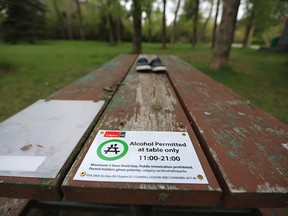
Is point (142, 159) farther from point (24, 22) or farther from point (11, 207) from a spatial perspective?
point (24, 22)

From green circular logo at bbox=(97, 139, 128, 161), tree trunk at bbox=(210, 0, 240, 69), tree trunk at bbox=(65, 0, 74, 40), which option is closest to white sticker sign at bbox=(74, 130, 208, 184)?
green circular logo at bbox=(97, 139, 128, 161)

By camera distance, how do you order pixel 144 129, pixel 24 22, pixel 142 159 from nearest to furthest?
pixel 142 159 → pixel 144 129 → pixel 24 22

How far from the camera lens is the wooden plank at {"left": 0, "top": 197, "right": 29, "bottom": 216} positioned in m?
0.87

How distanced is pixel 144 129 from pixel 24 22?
20.8m

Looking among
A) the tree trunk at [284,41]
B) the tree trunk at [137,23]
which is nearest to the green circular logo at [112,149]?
the tree trunk at [137,23]

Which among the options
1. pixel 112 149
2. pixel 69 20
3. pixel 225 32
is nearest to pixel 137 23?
pixel 225 32

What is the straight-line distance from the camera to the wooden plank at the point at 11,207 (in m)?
0.87

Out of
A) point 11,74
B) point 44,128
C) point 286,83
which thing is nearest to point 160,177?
point 44,128

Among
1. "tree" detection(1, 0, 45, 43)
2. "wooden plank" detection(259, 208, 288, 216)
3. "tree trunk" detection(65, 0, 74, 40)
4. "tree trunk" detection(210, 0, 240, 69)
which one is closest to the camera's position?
"wooden plank" detection(259, 208, 288, 216)

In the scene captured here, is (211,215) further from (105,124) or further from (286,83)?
(286,83)

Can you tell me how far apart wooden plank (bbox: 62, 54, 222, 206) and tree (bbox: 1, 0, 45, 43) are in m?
19.1

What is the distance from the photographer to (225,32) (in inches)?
170

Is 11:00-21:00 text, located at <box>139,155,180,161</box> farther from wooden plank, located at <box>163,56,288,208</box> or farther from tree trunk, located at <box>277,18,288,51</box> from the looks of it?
tree trunk, located at <box>277,18,288,51</box>

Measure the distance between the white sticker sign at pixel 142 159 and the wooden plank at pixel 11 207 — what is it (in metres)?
0.65
